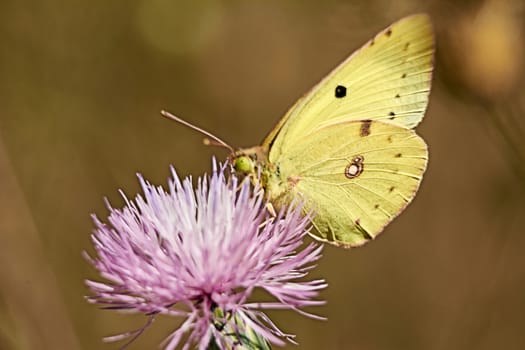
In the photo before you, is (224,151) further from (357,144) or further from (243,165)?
(243,165)

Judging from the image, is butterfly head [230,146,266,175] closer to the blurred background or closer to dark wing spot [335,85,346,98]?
dark wing spot [335,85,346,98]

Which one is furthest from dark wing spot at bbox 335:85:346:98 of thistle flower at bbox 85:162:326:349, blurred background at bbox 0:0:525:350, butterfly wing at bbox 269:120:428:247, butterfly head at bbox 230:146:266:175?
blurred background at bbox 0:0:525:350

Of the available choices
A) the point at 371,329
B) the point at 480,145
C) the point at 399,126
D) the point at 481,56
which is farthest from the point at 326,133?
the point at 480,145

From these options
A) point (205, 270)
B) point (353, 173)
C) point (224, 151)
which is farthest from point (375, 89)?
point (224, 151)

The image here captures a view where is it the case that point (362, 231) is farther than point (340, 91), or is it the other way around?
point (340, 91)

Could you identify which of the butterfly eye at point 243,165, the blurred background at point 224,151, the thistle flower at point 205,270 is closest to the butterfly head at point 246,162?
the butterfly eye at point 243,165

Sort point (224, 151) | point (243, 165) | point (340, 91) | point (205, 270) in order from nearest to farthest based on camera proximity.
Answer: point (205, 270)
point (243, 165)
point (340, 91)
point (224, 151)
